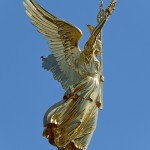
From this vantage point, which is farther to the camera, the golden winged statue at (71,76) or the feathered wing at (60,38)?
the feathered wing at (60,38)

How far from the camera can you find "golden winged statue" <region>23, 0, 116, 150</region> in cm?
1894

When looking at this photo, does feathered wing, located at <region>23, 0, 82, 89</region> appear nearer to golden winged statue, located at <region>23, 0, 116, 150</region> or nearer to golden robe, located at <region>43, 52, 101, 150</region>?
golden winged statue, located at <region>23, 0, 116, 150</region>

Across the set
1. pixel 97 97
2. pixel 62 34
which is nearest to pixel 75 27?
pixel 62 34

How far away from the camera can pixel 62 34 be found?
783 inches

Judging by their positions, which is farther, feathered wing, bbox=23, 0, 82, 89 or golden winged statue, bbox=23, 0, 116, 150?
feathered wing, bbox=23, 0, 82, 89

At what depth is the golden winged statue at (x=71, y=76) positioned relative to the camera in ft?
62.1

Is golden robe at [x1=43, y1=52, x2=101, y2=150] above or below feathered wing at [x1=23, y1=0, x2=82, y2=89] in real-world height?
below

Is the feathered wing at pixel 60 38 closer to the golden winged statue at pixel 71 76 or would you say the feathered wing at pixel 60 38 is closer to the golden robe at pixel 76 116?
the golden winged statue at pixel 71 76

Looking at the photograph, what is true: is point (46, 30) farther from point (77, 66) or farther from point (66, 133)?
point (66, 133)

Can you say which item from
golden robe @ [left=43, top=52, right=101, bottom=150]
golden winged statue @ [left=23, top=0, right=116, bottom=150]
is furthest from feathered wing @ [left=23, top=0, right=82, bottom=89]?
golden robe @ [left=43, top=52, right=101, bottom=150]

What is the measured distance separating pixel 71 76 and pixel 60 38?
887 millimetres

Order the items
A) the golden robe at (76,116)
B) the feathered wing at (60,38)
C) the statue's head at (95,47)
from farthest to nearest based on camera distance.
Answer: the feathered wing at (60,38) < the statue's head at (95,47) < the golden robe at (76,116)

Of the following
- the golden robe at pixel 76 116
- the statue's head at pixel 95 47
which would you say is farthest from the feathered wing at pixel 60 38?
the golden robe at pixel 76 116

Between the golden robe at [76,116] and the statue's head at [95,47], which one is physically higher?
the statue's head at [95,47]
